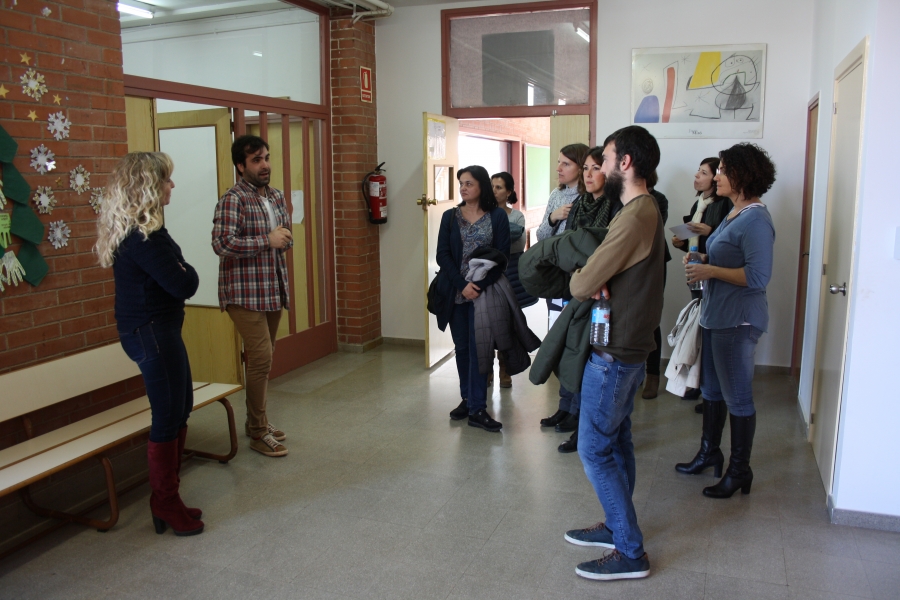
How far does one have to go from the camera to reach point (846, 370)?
9.92ft

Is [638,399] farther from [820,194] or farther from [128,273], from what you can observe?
Answer: [128,273]

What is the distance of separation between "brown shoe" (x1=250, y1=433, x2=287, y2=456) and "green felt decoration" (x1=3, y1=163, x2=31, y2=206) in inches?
66.3

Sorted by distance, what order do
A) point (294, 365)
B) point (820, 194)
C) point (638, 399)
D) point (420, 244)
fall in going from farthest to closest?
point (420, 244), point (294, 365), point (638, 399), point (820, 194)

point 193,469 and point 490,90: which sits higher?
point 490,90

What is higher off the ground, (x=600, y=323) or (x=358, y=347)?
(x=600, y=323)

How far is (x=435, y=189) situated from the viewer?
570 cm

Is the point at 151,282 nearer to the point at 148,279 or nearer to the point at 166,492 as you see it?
the point at 148,279

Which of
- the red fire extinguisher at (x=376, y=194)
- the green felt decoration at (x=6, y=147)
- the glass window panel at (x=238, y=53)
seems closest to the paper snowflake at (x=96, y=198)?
the green felt decoration at (x=6, y=147)

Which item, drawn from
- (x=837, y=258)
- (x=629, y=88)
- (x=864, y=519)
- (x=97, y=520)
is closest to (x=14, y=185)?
(x=97, y=520)

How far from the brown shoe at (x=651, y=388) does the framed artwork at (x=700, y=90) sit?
1.90 metres

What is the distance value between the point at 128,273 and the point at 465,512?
176 centimetres

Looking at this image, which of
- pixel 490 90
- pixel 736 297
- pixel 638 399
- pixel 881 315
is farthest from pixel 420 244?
pixel 881 315

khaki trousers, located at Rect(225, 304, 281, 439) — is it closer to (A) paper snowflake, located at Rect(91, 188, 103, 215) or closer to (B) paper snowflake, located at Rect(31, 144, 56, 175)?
(A) paper snowflake, located at Rect(91, 188, 103, 215)

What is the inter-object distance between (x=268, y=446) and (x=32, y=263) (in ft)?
4.94
